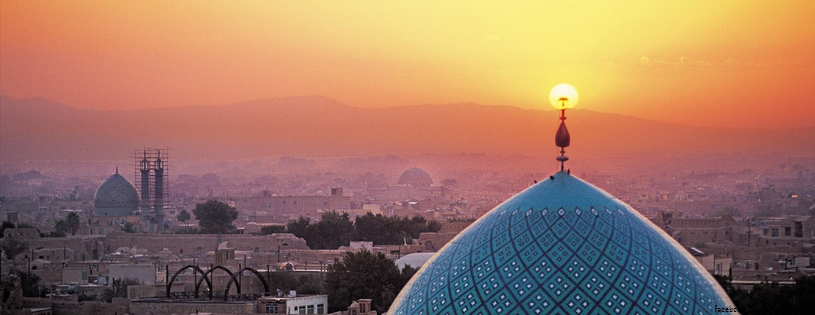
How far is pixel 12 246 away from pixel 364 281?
1693cm

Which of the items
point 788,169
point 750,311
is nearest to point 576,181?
point 750,311

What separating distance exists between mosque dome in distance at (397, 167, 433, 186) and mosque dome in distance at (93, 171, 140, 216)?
97.3 feet

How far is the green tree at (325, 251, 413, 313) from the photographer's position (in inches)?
748

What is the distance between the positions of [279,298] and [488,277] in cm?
1203

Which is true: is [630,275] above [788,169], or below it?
below

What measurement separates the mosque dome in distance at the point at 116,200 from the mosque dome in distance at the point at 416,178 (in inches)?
1167

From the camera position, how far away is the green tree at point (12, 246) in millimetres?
33875

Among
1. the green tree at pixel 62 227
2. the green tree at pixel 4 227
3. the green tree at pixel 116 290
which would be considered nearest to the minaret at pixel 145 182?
the green tree at pixel 62 227

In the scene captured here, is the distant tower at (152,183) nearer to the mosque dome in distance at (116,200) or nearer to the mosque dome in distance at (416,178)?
the mosque dome in distance at (116,200)

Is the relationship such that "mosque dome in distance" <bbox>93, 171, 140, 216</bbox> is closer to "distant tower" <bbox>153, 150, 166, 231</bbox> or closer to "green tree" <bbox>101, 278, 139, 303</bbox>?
"distant tower" <bbox>153, 150, 166, 231</bbox>

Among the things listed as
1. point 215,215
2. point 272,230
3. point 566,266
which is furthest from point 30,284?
point 215,215

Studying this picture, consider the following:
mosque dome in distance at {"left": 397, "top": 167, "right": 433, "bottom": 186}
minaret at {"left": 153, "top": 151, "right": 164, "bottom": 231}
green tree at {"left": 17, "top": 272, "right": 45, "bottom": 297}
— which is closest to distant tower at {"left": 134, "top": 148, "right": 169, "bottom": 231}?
minaret at {"left": 153, "top": 151, "right": 164, "bottom": 231}

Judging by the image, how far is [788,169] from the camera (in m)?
47.1

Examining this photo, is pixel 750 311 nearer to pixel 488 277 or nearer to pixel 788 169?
pixel 488 277
